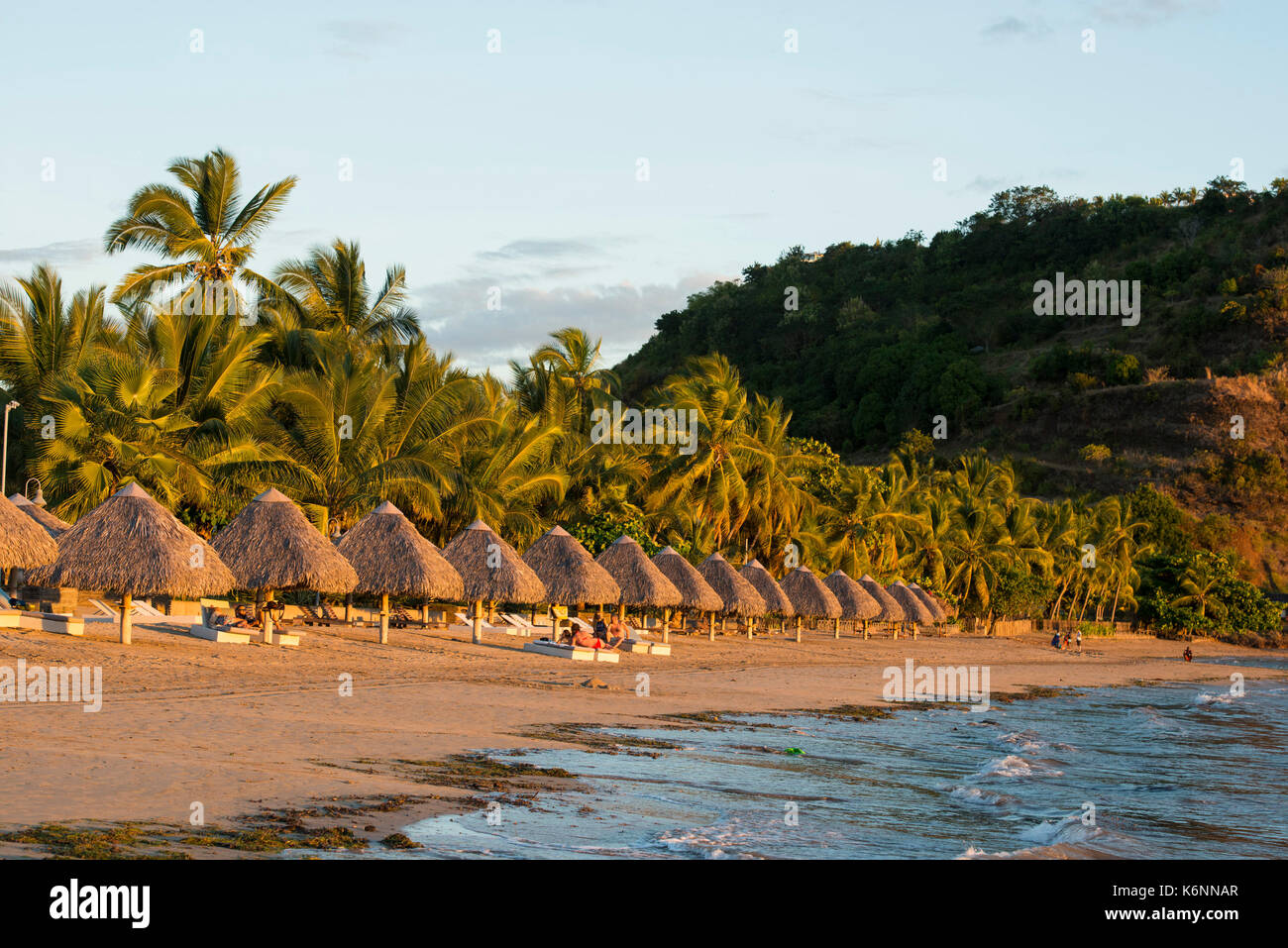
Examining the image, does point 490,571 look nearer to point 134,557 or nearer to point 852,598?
point 134,557

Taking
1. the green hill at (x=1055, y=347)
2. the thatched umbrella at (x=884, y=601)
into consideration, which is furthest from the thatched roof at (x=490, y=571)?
the green hill at (x=1055, y=347)

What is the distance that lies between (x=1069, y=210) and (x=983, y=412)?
31360 mm

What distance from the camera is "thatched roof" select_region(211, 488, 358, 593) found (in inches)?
669

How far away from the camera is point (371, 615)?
22.9m

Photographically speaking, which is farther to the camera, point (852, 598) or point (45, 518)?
point (852, 598)

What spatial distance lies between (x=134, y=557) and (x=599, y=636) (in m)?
10.3

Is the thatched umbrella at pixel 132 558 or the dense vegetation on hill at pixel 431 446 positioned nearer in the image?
the thatched umbrella at pixel 132 558

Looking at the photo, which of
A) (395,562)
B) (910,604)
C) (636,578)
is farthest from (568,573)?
(910,604)

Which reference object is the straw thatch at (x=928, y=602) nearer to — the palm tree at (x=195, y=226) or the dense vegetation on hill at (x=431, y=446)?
the dense vegetation on hill at (x=431, y=446)

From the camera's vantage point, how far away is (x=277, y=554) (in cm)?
1720

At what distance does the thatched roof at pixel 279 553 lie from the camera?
17000 mm

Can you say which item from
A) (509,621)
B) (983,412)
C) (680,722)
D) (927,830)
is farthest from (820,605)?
(983,412)

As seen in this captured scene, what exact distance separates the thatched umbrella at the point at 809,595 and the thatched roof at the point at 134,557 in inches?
755
